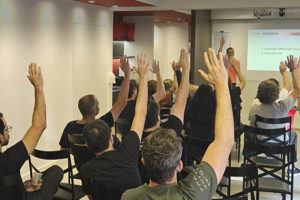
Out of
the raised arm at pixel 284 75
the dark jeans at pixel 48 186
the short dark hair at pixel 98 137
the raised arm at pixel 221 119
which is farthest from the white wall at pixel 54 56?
the raised arm at pixel 221 119

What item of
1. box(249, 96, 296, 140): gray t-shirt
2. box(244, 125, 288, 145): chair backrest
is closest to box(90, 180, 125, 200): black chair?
box(244, 125, 288, 145): chair backrest

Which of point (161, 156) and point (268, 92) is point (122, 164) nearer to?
point (161, 156)

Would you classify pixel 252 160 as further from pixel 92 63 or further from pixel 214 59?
pixel 92 63

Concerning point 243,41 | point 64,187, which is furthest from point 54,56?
point 243,41

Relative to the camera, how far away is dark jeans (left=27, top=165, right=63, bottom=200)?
274 cm

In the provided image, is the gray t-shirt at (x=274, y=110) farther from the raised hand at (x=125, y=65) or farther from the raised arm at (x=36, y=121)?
the raised arm at (x=36, y=121)

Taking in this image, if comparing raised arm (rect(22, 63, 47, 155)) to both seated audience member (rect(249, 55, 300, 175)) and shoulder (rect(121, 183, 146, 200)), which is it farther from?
seated audience member (rect(249, 55, 300, 175))

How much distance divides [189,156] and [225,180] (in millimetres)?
627

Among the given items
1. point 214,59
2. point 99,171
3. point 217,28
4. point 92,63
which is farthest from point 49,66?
point 217,28

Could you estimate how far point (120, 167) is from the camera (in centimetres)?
262

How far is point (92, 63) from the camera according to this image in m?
7.34

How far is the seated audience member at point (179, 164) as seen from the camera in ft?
5.53

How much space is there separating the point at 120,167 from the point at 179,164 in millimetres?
883

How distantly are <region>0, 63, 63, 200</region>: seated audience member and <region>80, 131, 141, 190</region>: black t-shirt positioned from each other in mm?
390
